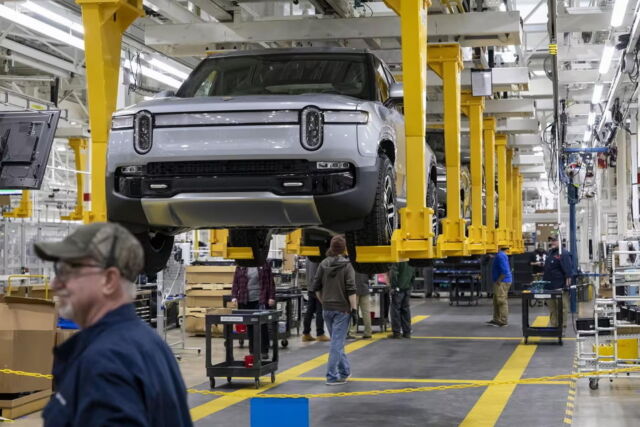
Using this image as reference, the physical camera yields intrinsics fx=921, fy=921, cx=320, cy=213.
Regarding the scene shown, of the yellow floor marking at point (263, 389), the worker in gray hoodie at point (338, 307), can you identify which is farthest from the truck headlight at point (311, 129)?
the worker in gray hoodie at point (338, 307)

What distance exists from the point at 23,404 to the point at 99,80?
3600 mm

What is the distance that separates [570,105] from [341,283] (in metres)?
12.0

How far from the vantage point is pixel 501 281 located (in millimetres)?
18234

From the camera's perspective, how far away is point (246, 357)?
35.7 ft

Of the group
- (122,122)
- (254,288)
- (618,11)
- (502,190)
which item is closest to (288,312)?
(254,288)

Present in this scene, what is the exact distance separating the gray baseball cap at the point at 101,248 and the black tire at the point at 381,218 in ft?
14.2

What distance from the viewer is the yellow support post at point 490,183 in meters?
15.5

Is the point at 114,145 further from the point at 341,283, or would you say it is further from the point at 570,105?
the point at 570,105

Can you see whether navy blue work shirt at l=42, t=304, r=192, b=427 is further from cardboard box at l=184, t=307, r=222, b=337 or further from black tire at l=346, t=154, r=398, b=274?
cardboard box at l=184, t=307, r=222, b=337

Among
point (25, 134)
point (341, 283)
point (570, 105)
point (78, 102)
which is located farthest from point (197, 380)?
point (78, 102)

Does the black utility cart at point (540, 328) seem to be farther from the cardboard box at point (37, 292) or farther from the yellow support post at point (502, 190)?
the cardboard box at point (37, 292)

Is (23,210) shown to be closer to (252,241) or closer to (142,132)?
(252,241)

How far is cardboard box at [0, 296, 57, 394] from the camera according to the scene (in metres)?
9.14

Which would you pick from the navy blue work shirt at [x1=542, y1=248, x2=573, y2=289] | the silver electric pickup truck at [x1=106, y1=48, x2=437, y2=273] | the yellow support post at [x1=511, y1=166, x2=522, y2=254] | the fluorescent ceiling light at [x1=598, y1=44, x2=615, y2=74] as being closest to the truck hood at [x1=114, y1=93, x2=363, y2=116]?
the silver electric pickup truck at [x1=106, y1=48, x2=437, y2=273]
